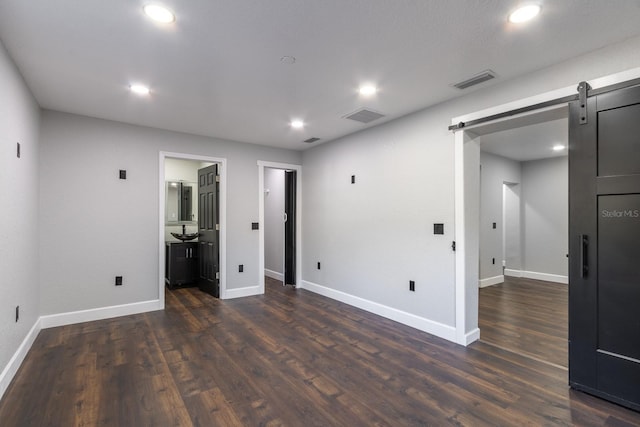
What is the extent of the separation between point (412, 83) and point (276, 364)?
2.82 m

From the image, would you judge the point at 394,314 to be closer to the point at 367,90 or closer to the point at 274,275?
the point at 367,90

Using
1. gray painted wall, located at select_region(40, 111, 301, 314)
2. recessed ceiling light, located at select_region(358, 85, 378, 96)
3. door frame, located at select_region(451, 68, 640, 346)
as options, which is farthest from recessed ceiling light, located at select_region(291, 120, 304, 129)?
door frame, located at select_region(451, 68, 640, 346)

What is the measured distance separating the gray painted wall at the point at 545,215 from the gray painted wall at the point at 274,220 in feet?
17.2

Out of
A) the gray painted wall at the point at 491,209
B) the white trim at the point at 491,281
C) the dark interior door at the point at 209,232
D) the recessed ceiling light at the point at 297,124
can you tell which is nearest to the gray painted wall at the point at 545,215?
the gray painted wall at the point at 491,209

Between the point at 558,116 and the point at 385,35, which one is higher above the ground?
the point at 385,35

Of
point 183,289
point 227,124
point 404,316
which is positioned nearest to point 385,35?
point 227,124

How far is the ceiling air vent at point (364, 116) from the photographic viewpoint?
3650 millimetres

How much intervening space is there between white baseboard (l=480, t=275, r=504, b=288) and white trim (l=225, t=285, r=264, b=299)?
4.10 meters

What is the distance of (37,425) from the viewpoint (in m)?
1.91

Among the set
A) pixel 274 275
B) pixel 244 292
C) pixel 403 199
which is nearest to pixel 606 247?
pixel 403 199

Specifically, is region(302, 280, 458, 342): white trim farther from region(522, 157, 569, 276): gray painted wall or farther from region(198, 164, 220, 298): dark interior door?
region(522, 157, 569, 276): gray painted wall

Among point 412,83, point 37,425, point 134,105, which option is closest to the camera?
point 37,425

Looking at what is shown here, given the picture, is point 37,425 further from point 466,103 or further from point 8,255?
point 466,103

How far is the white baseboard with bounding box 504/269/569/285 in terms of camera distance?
621 cm
